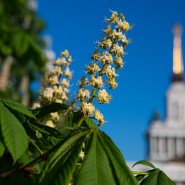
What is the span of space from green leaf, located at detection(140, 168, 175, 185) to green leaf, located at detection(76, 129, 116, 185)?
0.84 ft

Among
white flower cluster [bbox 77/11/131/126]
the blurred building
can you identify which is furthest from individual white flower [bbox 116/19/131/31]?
the blurred building

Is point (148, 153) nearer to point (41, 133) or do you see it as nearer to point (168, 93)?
point (168, 93)

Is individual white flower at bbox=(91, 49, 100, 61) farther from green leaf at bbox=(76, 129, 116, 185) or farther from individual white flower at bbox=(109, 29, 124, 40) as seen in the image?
green leaf at bbox=(76, 129, 116, 185)

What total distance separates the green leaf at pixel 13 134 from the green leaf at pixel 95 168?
21cm

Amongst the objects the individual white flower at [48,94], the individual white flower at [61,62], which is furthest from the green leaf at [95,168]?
the individual white flower at [61,62]

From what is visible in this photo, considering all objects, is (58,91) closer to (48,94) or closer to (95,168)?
(48,94)

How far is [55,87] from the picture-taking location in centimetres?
253

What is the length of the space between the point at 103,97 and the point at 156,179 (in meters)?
0.33

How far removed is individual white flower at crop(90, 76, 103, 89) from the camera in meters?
2.12

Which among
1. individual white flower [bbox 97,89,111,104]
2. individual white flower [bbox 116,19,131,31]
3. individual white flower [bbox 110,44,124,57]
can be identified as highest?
individual white flower [bbox 116,19,131,31]

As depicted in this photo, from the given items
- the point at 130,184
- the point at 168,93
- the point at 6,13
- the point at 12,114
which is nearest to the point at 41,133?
the point at 12,114

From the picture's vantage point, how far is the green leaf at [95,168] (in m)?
1.63

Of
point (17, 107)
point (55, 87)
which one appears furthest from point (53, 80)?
point (17, 107)

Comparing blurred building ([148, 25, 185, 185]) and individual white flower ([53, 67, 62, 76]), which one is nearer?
individual white flower ([53, 67, 62, 76])
